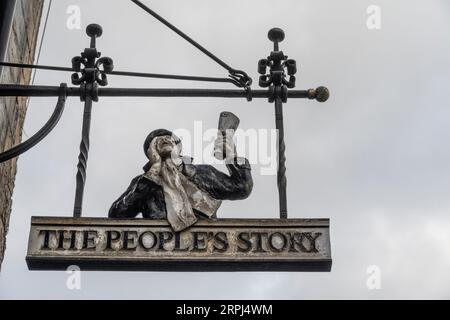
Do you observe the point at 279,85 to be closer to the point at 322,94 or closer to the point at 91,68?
the point at 322,94

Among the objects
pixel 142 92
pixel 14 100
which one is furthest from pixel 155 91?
pixel 14 100

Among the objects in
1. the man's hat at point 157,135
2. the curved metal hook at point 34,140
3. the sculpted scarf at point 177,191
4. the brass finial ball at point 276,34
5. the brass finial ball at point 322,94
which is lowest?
the sculpted scarf at point 177,191

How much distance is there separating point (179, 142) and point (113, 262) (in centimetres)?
114

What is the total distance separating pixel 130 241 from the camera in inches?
178

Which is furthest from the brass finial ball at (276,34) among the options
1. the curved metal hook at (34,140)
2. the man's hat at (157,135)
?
the curved metal hook at (34,140)

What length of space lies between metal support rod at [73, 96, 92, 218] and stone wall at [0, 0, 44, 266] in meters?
1.19

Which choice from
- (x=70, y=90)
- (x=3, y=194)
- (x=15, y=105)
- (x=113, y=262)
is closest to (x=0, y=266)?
(x=3, y=194)

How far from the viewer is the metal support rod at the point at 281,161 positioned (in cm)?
482

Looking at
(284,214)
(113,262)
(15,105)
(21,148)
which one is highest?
(15,105)

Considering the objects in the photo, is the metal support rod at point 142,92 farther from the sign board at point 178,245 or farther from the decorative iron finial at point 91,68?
the sign board at point 178,245

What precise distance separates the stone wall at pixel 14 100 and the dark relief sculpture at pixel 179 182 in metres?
1.56

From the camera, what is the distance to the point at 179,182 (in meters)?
5.11

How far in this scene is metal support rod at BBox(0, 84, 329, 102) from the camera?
512 cm
